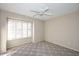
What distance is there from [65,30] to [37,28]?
5.21ft

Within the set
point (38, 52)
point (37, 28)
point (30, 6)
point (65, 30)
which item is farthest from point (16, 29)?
point (65, 30)

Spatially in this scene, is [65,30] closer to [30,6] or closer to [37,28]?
[37,28]

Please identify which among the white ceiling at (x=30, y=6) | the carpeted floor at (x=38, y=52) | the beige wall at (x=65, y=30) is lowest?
the carpeted floor at (x=38, y=52)

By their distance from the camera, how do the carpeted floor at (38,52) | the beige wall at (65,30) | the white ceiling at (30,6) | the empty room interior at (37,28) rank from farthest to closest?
the beige wall at (65,30), the carpeted floor at (38,52), the empty room interior at (37,28), the white ceiling at (30,6)

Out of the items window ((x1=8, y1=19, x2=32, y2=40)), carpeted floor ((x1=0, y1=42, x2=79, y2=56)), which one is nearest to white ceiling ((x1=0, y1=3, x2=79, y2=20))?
window ((x1=8, y1=19, x2=32, y2=40))

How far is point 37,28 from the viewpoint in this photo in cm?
402

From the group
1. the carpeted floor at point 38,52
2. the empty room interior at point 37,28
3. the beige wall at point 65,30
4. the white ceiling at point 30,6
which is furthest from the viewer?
the beige wall at point 65,30

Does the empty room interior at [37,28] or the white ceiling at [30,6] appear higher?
the white ceiling at [30,6]

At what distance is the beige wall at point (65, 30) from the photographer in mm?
3027

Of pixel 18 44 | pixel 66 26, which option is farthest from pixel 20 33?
pixel 66 26

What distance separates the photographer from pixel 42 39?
4.72 m

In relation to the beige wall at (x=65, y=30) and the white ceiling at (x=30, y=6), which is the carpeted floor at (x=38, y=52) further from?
the white ceiling at (x=30, y=6)

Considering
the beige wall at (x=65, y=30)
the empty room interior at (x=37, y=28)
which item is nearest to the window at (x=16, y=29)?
the empty room interior at (x=37, y=28)

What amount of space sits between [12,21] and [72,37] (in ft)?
8.98
